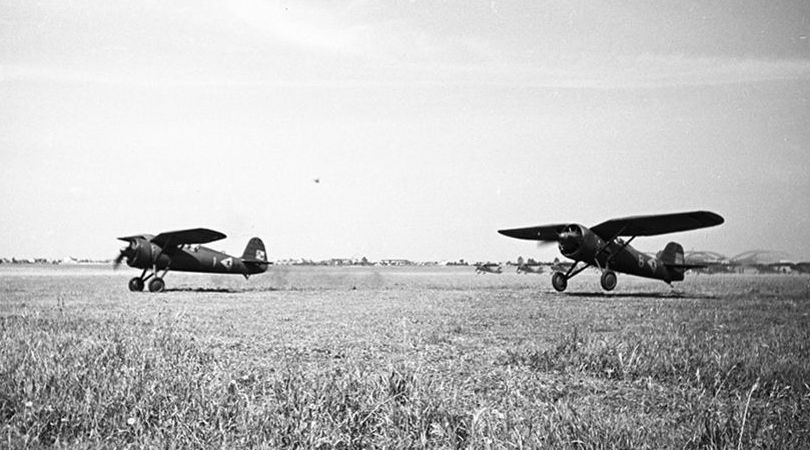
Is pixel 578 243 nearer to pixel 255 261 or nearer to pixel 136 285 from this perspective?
pixel 255 261

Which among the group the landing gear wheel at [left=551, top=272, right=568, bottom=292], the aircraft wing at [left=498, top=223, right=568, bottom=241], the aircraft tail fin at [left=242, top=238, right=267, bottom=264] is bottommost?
the landing gear wheel at [left=551, top=272, right=568, bottom=292]

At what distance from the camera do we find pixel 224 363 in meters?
5.48

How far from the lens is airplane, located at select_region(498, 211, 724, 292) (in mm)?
18328

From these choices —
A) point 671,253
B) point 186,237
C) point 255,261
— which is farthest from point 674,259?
point 186,237

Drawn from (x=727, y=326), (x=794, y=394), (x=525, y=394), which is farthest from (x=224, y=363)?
(x=727, y=326)

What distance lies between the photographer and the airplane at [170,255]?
925 inches

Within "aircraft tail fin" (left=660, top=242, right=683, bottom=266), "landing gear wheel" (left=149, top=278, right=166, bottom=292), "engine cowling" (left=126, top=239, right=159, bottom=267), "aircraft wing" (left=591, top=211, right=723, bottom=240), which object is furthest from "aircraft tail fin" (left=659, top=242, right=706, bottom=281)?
"engine cowling" (left=126, top=239, right=159, bottom=267)

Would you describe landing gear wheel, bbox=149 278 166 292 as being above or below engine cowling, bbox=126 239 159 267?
below

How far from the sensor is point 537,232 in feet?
76.2

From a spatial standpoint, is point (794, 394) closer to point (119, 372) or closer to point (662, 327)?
point (662, 327)

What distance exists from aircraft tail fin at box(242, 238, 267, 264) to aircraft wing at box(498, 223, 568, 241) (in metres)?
14.8

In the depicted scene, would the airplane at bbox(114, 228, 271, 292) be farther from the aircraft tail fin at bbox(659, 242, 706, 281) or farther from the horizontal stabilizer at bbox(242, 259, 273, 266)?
the aircraft tail fin at bbox(659, 242, 706, 281)

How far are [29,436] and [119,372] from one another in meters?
1.31

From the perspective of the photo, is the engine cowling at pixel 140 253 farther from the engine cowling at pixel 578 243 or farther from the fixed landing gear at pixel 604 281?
the engine cowling at pixel 578 243
